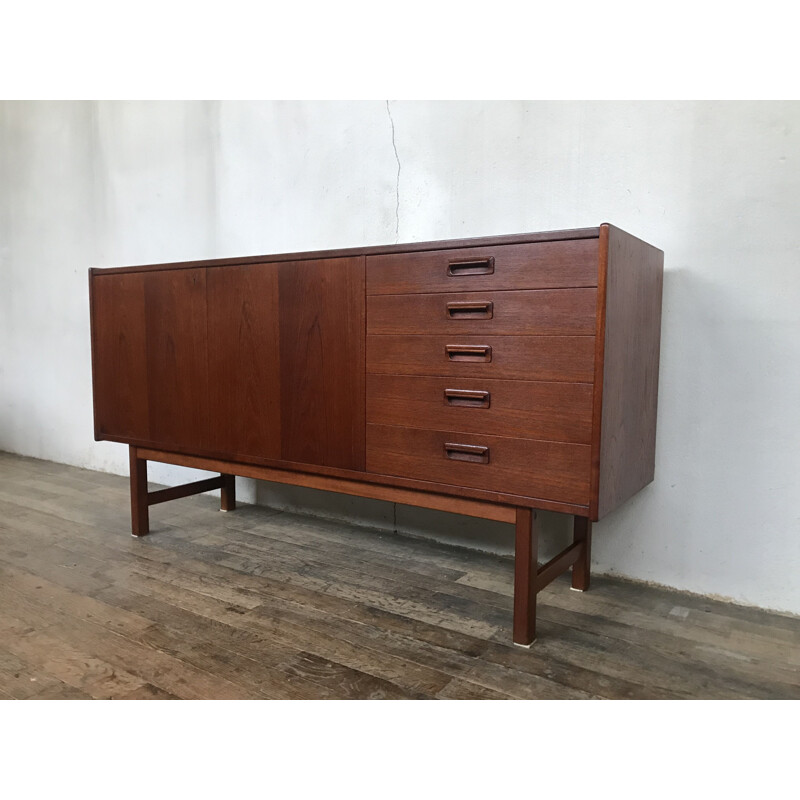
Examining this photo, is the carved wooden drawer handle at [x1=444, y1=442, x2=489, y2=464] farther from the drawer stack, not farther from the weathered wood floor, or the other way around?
the weathered wood floor

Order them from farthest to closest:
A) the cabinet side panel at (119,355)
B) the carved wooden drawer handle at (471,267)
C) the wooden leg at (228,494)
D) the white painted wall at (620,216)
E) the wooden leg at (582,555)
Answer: the wooden leg at (228,494), the cabinet side panel at (119,355), the wooden leg at (582,555), the white painted wall at (620,216), the carved wooden drawer handle at (471,267)

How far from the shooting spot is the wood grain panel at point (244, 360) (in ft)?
6.15

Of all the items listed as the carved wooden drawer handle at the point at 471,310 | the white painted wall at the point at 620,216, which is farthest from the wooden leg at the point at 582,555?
the carved wooden drawer handle at the point at 471,310

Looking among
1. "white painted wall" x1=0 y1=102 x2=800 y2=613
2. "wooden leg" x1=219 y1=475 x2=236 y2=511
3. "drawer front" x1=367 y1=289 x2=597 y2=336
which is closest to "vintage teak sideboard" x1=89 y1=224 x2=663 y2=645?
"drawer front" x1=367 y1=289 x2=597 y2=336

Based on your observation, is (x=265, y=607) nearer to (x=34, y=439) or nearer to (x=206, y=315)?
(x=206, y=315)

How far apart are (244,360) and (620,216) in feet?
3.81

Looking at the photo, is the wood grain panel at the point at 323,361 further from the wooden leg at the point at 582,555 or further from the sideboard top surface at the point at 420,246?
the wooden leg at the point at 582,555

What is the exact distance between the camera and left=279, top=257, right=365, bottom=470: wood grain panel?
5.62 feet

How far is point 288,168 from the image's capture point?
2.56m

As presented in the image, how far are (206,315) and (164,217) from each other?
127cm

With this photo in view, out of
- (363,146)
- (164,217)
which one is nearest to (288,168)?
(363,146)

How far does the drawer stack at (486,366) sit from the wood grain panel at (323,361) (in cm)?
5

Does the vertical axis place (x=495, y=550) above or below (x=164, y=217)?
below

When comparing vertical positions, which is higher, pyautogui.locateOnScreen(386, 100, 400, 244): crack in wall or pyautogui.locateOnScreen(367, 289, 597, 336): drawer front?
pyautogui.locateOnScreen(386, 100, 400, 244): crack in wall
